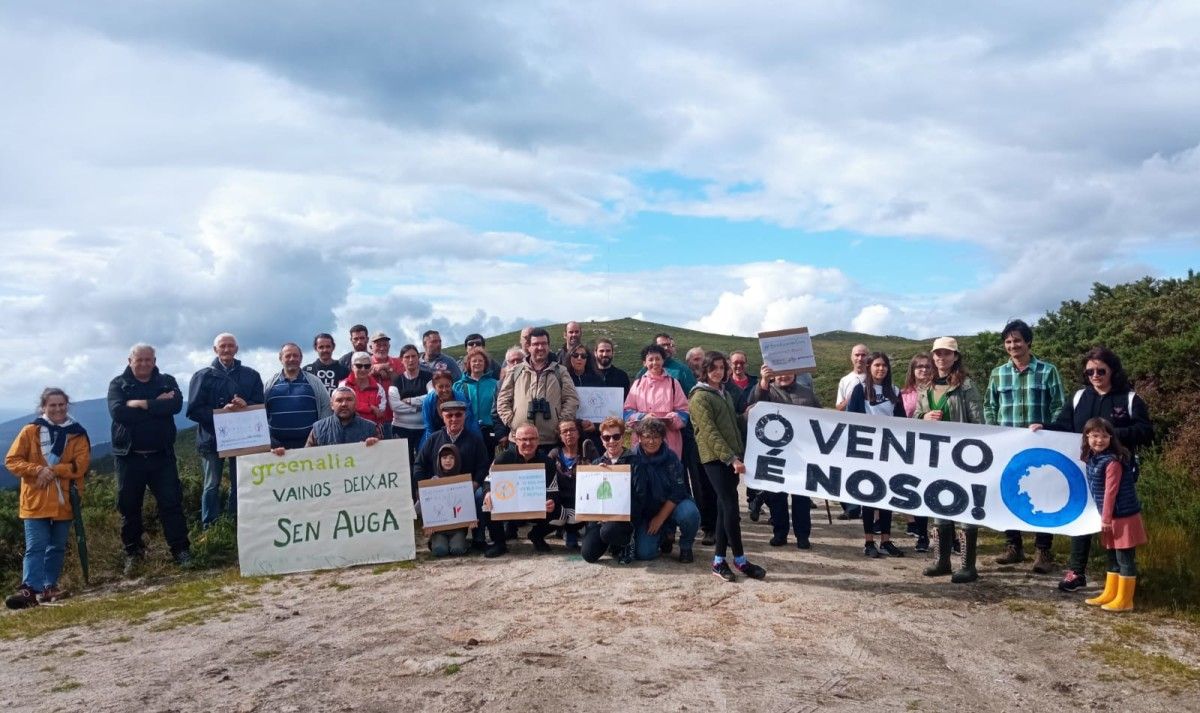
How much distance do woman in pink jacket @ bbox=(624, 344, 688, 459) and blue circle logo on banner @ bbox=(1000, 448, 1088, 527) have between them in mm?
3353

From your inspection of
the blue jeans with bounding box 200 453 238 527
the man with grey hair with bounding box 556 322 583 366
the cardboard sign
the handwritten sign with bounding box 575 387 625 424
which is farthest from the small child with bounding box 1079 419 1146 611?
the blue jeans with bounding box 200 453 238 527

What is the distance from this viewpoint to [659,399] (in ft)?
31.3

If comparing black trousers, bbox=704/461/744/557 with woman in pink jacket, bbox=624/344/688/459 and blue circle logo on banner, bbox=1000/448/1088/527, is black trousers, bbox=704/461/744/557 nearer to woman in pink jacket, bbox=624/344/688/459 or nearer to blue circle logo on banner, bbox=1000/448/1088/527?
woman in pink jacket, bbox=624/344/688/459

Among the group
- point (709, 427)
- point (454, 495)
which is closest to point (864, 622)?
point (709, 427)

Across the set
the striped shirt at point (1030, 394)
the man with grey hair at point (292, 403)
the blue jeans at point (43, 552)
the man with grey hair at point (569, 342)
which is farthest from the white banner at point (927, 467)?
the blue jeans at point (43, 552)

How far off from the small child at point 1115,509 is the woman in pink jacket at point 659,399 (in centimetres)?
402

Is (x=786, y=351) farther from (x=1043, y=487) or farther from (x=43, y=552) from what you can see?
(x=43, y=552)

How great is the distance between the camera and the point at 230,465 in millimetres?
10648

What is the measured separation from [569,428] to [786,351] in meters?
2.63

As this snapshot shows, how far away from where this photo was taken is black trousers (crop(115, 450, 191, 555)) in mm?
9359

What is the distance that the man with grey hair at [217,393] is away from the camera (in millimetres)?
9836

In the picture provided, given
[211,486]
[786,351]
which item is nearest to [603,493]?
[786,351]

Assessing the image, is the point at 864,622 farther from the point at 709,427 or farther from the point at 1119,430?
the point at 1119,430

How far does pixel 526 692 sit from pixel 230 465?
678 centimetres
